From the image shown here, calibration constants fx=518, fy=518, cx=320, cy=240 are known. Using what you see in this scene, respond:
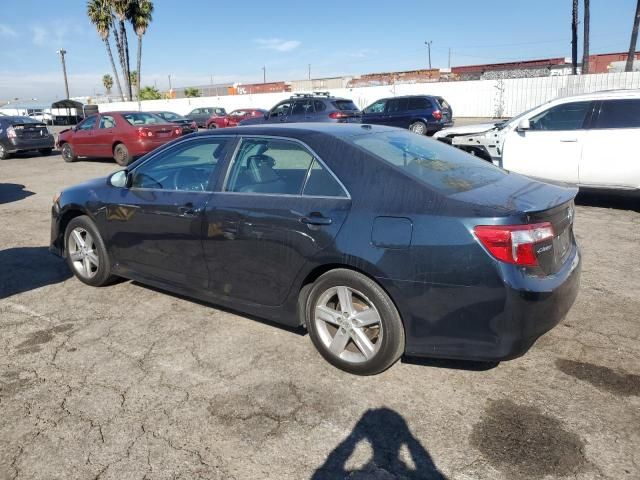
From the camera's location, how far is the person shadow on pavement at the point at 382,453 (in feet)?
7.97

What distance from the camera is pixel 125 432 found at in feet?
9.17

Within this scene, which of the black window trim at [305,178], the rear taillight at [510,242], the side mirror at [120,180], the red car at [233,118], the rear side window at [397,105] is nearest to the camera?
the rear taillight at [510,242]

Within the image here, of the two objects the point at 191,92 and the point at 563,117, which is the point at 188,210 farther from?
the point at 191,92

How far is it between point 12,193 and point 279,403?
986cm

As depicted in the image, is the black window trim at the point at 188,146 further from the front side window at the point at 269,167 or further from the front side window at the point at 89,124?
the front side window at the point at 89,124

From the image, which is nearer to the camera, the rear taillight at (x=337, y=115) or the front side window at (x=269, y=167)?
the front side window at (x=269, y=167)

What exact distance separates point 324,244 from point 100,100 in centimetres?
5825

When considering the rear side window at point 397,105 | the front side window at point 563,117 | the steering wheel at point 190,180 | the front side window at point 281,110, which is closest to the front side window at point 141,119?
the front side window at point 281,110

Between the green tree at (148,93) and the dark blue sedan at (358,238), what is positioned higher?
the green tree at (148,93)

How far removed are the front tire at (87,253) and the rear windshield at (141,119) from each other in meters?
9.68

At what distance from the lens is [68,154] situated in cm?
1561

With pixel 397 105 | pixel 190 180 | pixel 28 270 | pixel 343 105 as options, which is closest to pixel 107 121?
pixel 343 105

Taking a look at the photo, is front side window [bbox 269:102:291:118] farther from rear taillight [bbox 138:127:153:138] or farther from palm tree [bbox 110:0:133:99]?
palm tree [bbox 110:0:133:99]

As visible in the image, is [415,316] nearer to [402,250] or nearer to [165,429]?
[402,250]
